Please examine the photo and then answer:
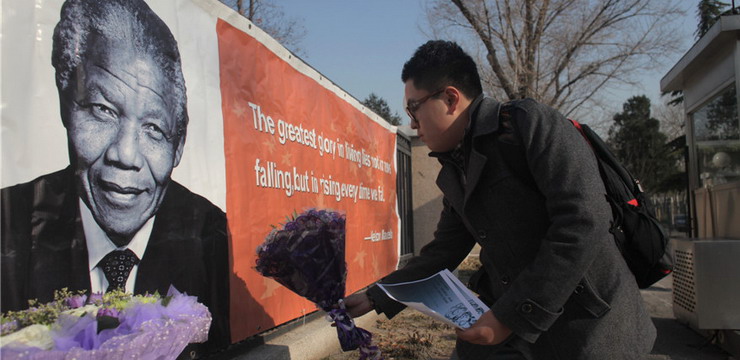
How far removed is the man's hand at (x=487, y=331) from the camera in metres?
1.83

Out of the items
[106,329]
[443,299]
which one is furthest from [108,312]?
[443,299]

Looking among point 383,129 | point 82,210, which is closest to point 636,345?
point 82,210

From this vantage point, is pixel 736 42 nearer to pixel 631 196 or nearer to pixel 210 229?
pixel 631 196

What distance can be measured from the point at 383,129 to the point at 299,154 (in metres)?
3.79

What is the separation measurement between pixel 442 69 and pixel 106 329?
4.85ft

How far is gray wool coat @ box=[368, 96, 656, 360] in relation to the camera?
1799 millimetres

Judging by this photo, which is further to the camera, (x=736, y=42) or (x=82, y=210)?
(x=736, y=42)

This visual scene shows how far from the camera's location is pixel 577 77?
1933 centimetres

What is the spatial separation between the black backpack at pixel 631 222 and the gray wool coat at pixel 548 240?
0.06m

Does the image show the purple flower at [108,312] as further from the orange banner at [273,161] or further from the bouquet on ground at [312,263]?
the orange banner at [273,161]

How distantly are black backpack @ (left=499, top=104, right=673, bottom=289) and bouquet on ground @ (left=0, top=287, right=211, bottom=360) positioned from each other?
1.26 meters

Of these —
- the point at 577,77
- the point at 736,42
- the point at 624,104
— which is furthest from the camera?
the point at 624,104

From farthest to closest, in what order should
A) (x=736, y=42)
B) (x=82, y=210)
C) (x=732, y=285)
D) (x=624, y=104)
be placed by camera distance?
1. (x=624, y=104)
2. (x=736, y=42)
3. (x=732, y=285)
4. (x=82, y=210)

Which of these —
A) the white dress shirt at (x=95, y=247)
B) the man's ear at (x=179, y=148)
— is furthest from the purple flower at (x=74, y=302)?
the man's ear at (x=179, y=148)
